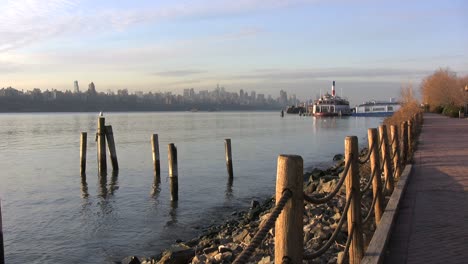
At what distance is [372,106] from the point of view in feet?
459

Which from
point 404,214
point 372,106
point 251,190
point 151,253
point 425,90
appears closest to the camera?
point 404,214

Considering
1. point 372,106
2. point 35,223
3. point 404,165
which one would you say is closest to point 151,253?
point 35,223

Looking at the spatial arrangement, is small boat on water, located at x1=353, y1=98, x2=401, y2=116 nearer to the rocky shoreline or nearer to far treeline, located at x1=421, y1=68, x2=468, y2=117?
far treeline, located at x1=421, y1=68, x2=468, y2=117

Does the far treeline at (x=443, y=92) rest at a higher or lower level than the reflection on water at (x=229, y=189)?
higher

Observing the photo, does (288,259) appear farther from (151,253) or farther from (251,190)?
(251,190)

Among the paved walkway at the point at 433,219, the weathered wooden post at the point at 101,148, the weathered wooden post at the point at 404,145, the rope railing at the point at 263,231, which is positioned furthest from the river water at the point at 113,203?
the rope railing at the point at 263,231

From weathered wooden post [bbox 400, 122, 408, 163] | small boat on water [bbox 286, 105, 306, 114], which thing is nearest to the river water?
weathered wooden post [bbox 400, 122, 408, 163]

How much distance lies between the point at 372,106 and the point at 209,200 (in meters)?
130

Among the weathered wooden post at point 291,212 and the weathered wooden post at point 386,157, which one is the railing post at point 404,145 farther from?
the weathered wooden post at point 291,212

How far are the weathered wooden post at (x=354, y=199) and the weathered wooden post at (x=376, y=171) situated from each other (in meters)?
1.63

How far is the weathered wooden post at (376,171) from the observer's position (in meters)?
6.73

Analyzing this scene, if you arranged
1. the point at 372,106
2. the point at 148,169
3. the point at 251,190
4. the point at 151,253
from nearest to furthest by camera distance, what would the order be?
1. the point at 151,253
2. the point at 251,190
3. the point at 148,169
4. the point at 372,106

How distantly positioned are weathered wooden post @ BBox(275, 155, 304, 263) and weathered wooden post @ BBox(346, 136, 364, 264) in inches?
80.3

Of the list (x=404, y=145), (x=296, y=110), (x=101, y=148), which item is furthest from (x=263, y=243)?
(x=296, y=110)
